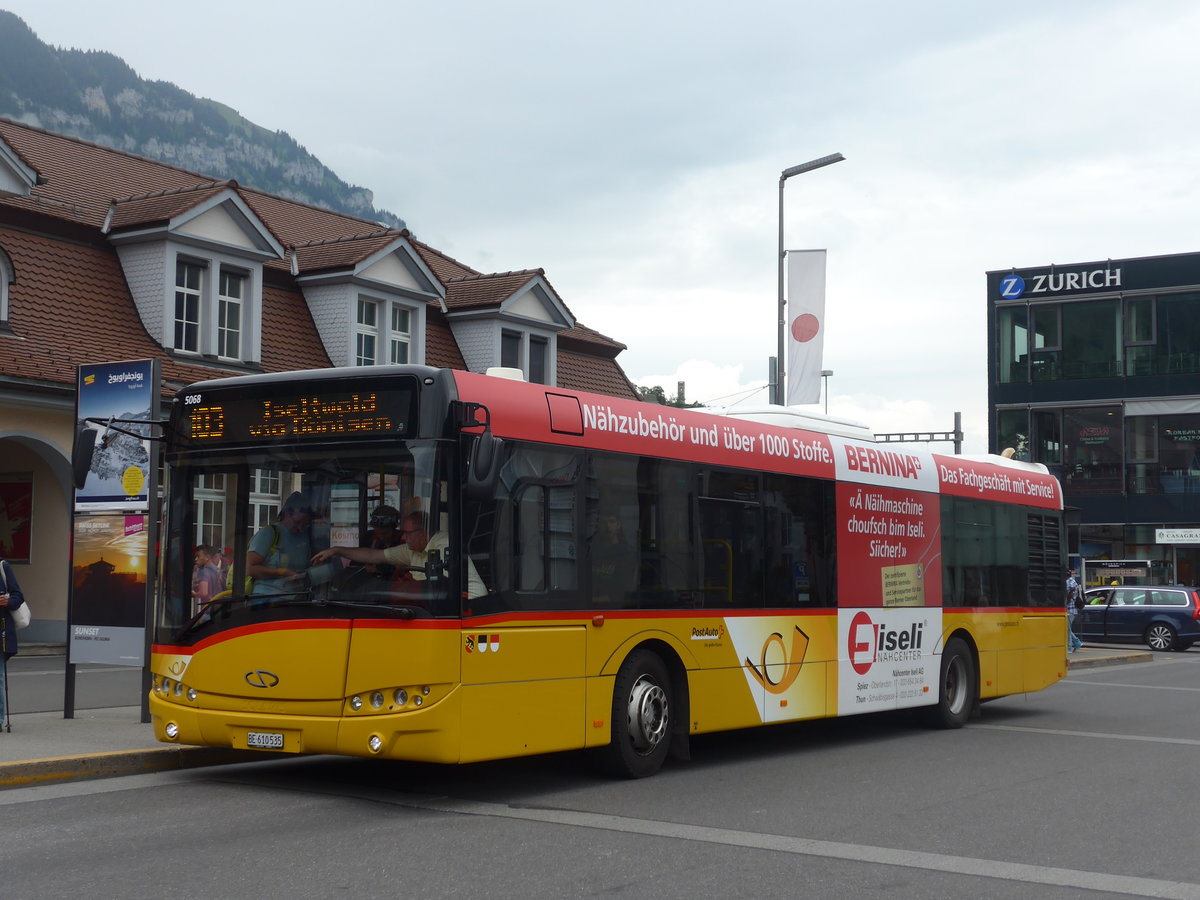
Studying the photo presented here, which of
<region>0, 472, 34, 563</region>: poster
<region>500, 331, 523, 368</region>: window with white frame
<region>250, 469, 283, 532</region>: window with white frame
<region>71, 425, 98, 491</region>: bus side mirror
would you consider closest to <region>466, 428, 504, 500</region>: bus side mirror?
<region>250, 469, 283, 532</region>: window with white frame

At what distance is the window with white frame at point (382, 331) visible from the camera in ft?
99.1

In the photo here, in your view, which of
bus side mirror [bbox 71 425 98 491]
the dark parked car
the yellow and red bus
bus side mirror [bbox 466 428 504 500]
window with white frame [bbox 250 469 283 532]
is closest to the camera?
bus side mirror [bbox 466 428 504 500]

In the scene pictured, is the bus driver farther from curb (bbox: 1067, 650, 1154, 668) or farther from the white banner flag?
curb (bbox: 1067, 650, 1154, 668)

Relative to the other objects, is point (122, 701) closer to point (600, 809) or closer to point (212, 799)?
point (212, 799)

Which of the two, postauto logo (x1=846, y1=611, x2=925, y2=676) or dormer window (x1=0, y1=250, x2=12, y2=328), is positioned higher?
dormer window (x1=0, y1=250, x2=12, y2=328)

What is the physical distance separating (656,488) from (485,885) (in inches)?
188

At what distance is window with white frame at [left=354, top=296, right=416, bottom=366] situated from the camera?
3020cm

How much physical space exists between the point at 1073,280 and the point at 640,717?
48.9 m

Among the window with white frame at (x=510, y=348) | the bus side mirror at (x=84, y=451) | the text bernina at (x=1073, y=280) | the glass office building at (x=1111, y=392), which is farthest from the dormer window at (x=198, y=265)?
the text bernina at (x=1073, y=280)

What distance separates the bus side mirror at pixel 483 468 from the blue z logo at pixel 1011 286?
51219 millimetres

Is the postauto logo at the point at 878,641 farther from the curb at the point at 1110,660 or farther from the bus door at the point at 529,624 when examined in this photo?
the curb at the point at 1110,660

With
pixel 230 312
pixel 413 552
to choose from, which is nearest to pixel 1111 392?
pixel 230 312

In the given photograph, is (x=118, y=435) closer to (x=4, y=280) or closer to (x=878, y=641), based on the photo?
(x=878, y=641)

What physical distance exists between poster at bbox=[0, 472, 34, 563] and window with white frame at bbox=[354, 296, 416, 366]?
6.78 metres
